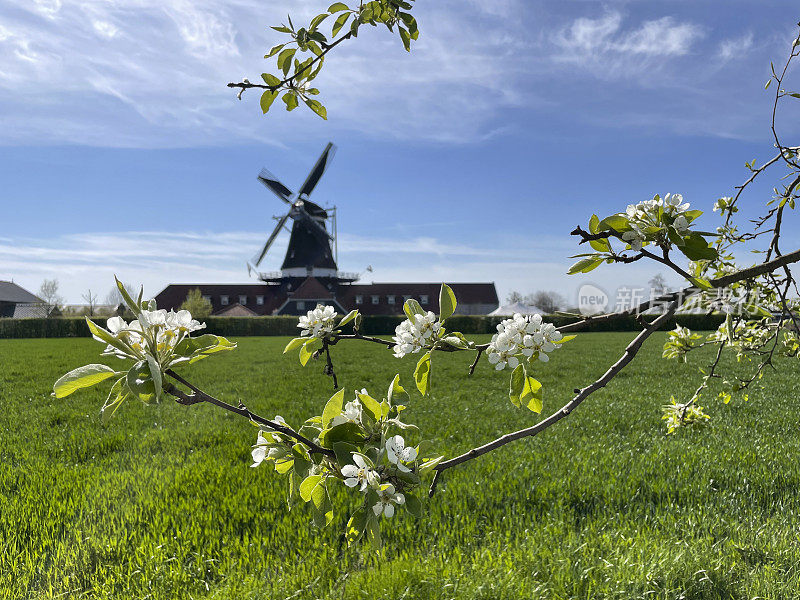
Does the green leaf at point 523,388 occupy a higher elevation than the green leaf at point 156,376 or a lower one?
lower

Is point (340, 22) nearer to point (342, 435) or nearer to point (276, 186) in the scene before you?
point (342, 435)

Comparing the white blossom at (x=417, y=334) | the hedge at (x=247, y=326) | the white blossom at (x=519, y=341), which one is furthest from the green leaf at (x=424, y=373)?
the hedge at (x=247, y=326)

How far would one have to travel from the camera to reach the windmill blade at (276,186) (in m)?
37.1

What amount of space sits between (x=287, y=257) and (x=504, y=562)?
122 feet

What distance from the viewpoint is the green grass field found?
254 centimetres

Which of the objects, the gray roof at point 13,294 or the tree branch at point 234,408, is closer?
the tree branch at point 234,408

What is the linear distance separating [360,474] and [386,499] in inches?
3.1

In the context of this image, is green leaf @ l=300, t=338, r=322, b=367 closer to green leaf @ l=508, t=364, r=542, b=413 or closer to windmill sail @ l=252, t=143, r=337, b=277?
green leaf @ l=508, t=364, r=542, b=413

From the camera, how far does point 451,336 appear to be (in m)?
1.27

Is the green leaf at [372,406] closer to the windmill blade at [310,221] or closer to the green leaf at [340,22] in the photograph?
the green leaf at [340,22]

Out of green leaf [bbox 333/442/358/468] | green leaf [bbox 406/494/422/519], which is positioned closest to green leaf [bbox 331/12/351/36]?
green leaf [bbox 333/442/358/468]

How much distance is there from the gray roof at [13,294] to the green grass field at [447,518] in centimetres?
5502

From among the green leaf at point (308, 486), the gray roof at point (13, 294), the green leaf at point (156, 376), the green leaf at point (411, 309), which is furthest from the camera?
the gray roof at point (13, 294)

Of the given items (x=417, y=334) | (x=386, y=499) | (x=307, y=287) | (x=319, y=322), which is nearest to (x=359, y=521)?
(x=386, y=499)
